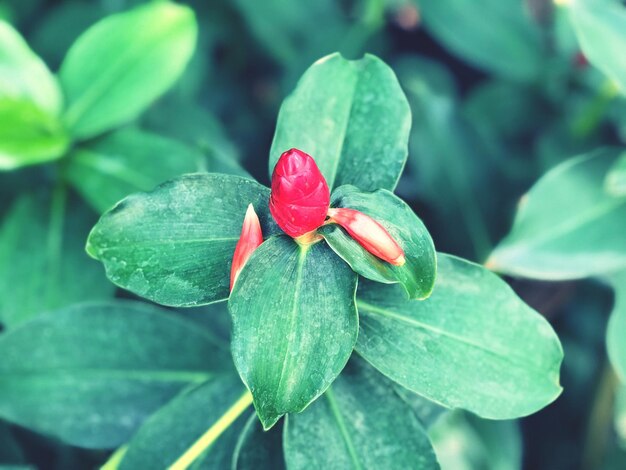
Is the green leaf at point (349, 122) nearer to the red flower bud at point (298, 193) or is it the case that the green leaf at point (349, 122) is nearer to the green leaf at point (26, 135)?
the red flower bud at point (298, 193)

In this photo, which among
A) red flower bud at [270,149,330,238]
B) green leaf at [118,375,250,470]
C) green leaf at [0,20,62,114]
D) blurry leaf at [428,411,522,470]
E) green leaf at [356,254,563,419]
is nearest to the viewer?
red flower bud at [270,149,330,238]

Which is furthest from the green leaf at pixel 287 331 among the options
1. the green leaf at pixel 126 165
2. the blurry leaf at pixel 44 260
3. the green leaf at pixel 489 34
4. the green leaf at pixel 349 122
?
the green leaf at pixel 489 34

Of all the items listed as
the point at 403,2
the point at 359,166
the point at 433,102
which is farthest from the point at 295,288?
the point at 403,2

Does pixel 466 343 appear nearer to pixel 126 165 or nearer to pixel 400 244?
pixel 400 244

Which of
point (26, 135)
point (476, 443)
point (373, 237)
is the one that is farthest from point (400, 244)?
point (476, 443)

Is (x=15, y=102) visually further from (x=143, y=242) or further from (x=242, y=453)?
(x=242, y=453)

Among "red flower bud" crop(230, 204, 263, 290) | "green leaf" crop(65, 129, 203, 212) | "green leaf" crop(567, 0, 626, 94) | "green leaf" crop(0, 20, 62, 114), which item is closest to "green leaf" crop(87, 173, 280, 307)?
"red flower bud" crop(230, 204, 263, 290)

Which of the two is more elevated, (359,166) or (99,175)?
(359,166)

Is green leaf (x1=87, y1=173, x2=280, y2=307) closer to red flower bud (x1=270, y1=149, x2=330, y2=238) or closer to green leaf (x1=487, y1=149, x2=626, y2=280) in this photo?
red flower bud (x1=270, y1=149, x2=330, y2=238)
